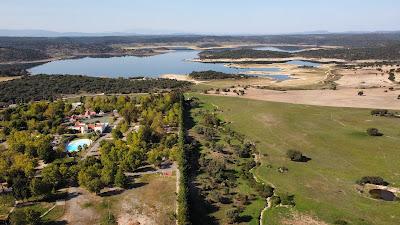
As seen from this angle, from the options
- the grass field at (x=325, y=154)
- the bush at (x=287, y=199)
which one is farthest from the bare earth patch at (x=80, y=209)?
the bush at (x=287, y=199)

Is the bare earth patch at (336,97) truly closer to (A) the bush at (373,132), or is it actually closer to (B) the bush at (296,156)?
(A) the bush at (373,132)

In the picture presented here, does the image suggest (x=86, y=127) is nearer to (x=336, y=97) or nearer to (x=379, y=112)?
(x=379, y=112)

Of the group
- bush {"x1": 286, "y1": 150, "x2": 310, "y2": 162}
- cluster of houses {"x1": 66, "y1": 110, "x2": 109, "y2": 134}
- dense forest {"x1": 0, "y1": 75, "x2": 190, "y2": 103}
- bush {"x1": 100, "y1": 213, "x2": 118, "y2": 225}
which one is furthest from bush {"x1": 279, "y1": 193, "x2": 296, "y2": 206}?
dense forest {"x1": 0, "y1": 75, "x2": 190, "y2": 103}

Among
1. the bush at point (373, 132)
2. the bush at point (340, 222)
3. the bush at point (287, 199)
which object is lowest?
the bush at point (340, 222)

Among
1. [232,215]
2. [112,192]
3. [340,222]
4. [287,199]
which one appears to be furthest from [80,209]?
[340,222]

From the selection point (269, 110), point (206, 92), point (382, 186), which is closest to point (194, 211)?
point (382, 186)
